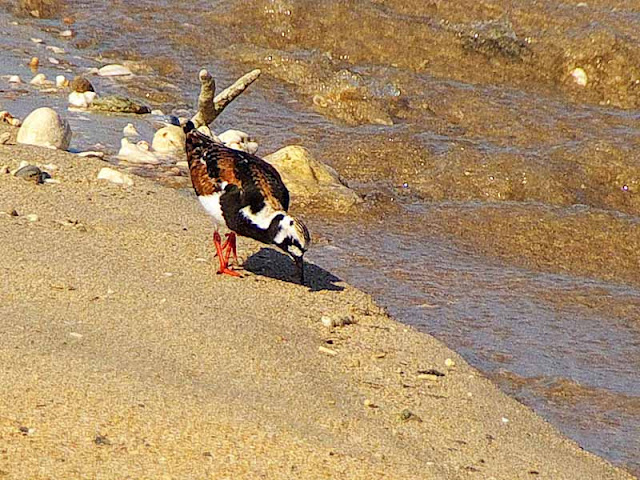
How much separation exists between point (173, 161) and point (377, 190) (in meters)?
1.50

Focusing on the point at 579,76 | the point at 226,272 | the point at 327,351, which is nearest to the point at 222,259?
the point at 226,272

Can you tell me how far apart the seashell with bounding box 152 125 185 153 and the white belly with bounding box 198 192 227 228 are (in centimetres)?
223

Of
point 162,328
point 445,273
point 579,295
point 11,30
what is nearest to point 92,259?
point 162,328

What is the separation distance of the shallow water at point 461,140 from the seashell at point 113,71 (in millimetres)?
156

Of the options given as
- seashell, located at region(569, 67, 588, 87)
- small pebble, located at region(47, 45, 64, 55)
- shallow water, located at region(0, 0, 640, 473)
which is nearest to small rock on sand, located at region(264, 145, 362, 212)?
shallow water, located at region(0, 0, 640, 473)

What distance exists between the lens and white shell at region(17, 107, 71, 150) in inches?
275

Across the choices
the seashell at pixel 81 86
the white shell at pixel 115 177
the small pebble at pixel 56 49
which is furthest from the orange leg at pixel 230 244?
the small pebble at pixel 56 49

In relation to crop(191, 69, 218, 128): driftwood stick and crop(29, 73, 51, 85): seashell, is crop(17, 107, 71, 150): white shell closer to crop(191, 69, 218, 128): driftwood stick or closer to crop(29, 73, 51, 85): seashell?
crop(191, 69, 218, 128): driftwood stick

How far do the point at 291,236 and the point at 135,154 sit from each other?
8.14 ft

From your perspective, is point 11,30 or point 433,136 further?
point 11,30

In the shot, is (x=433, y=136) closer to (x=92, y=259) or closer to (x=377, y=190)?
(x=377, y=190)

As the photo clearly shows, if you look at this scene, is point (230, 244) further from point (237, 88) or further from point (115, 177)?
Answer: point (237, 88)

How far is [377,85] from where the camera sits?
10.4m

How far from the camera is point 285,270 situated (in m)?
5.94
